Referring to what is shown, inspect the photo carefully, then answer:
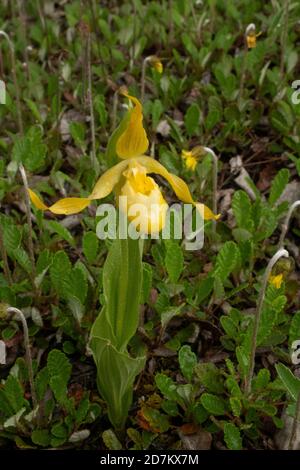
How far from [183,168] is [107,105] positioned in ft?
2.08


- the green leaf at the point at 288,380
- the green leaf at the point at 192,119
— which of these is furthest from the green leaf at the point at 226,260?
the green leaf at the point at 192,119

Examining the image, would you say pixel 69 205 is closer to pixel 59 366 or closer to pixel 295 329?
pixel 59 366

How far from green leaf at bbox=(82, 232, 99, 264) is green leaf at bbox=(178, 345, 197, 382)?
448mm

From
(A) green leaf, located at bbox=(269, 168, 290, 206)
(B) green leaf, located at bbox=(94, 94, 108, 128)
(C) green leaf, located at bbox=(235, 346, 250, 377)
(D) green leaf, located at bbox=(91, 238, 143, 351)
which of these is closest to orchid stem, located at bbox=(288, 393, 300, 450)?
(C) green leaf, located at bbox=(235, 346, 250, 377)

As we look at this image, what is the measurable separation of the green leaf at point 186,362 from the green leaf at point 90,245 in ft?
Result: 1.47

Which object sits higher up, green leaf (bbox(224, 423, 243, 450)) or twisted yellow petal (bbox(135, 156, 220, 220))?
twisted yellow petal (bbox(135, 156, 220, 220))

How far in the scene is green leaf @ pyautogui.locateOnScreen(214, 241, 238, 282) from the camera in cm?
186

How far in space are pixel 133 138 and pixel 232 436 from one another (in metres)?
0.81

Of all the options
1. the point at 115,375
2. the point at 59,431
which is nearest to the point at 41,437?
the point at 59,431

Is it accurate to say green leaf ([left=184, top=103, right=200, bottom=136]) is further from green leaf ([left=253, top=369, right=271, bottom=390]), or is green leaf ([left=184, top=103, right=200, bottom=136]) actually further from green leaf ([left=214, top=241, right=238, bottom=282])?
green leaf ([left=253, top=369, right=271, bottom=390])

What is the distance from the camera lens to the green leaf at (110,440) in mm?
1661

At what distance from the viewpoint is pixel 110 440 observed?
5.46ft

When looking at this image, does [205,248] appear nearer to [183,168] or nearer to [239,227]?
[239,227]
